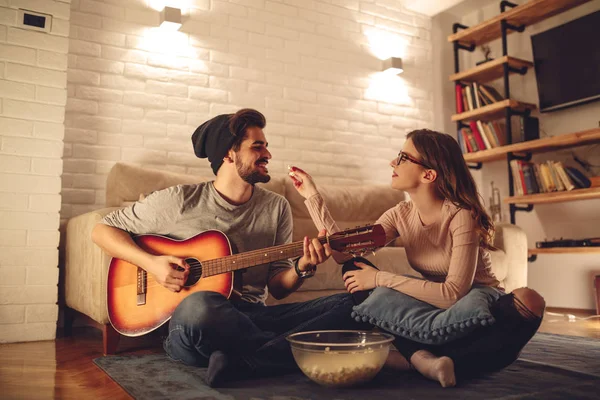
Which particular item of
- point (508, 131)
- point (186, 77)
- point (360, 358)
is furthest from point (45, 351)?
point (508, 131)

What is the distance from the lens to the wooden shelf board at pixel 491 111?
402 cm

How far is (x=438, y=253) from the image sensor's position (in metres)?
1.67

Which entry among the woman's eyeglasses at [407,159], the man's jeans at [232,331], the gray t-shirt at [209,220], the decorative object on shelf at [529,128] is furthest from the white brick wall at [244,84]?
the woman's eyeglasses at [407,159]

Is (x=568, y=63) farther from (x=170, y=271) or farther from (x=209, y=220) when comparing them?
(x=170, y=271)

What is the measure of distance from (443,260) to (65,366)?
1.33 m

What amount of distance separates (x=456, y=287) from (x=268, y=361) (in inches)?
22.9

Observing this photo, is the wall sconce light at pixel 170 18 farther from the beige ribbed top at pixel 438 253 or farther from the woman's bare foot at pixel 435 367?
the woman's bare foot at pixel 435 367

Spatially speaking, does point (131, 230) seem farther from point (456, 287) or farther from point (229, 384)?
point (456, 287)

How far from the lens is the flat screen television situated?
146 inches

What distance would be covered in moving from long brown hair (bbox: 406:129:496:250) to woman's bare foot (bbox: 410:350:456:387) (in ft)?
1.26

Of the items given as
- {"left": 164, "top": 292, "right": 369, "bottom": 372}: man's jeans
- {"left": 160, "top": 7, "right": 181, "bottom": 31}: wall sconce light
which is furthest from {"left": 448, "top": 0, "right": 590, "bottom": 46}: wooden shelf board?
{"left": 164, "top": 292, "right": 369, "bottom": 372}: man's jeans

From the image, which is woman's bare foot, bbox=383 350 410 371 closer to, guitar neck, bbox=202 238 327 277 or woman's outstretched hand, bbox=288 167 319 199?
guitar neck, bbox=202 238 327 277

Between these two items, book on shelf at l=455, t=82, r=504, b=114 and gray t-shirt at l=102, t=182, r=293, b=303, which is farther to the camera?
book on shelf at l=455, t=82, r=504, b=114

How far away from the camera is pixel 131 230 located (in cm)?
197
